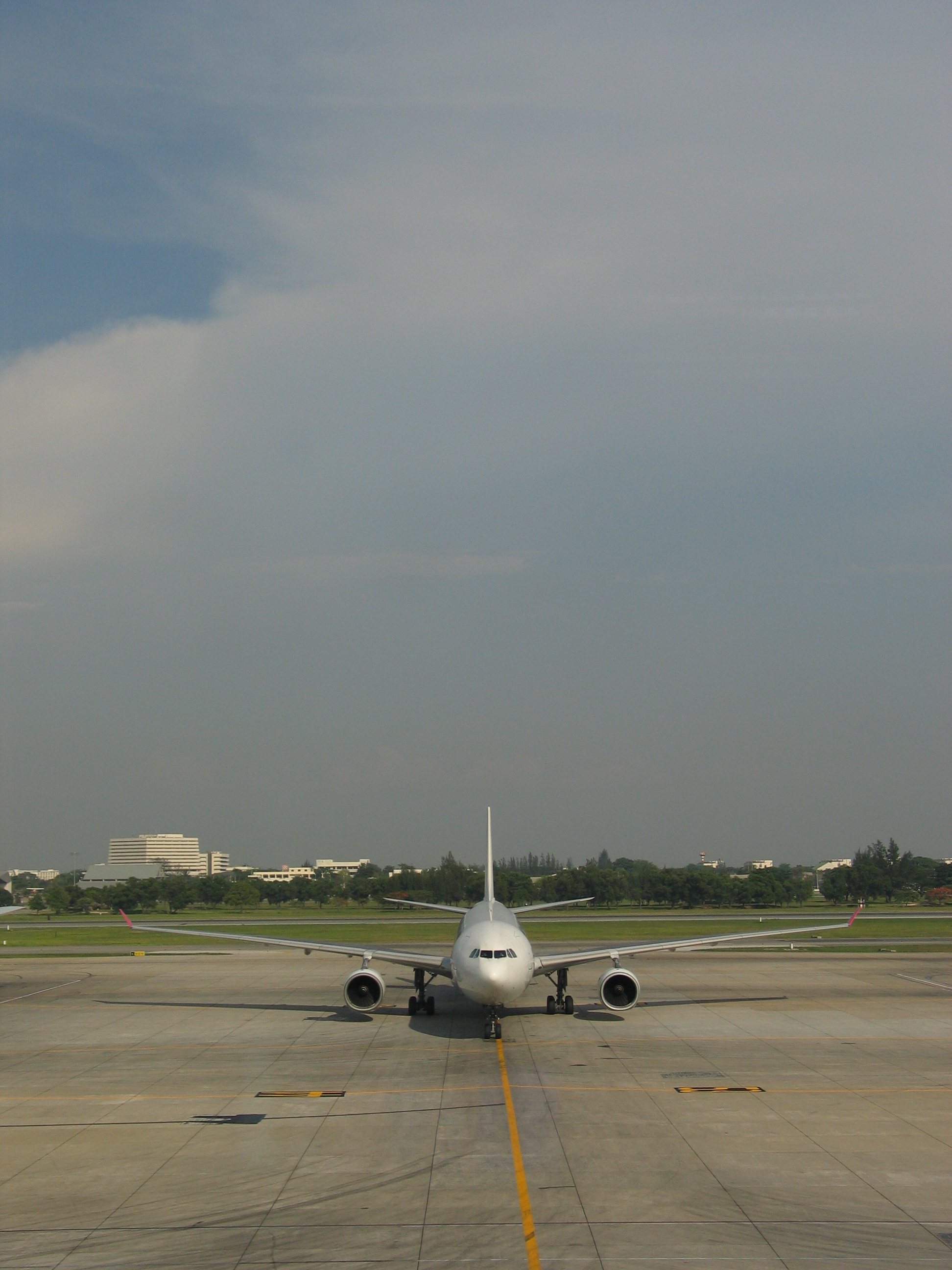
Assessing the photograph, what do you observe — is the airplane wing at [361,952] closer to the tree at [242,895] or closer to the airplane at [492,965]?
the airplane at [492,965]

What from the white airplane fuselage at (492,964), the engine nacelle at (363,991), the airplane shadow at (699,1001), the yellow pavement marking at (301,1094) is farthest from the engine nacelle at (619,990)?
the yellow pavement marking at (301,1094)

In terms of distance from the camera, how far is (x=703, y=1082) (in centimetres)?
2330

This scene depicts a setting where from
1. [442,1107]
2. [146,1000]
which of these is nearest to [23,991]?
[146,1000]

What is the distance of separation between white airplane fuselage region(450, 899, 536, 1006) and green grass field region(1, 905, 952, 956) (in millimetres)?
26281

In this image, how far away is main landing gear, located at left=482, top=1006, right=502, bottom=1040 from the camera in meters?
28.4

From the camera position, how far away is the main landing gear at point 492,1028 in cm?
2841

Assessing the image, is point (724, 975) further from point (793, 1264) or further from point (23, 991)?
point (793, 1264)

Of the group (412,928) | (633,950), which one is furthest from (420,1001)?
(412,928)

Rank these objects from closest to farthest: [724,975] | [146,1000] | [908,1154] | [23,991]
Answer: [908,1154]
[146,1000]
[23,991]
[724,975]

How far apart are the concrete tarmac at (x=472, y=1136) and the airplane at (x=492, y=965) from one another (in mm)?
922

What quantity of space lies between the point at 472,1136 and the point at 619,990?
44.9 feet

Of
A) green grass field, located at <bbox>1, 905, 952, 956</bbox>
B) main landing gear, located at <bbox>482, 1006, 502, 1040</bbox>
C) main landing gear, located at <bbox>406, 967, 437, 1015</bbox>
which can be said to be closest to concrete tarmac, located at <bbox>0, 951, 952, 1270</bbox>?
main landing gear, located at <bbox>482, 1006, 502, 1040</bbox>

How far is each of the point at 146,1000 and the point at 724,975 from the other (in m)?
26.9

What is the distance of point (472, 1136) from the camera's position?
18547 mm
